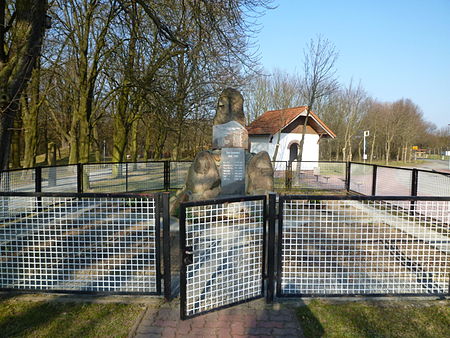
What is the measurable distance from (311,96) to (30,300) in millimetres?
16886

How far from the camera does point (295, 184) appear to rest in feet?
51.8

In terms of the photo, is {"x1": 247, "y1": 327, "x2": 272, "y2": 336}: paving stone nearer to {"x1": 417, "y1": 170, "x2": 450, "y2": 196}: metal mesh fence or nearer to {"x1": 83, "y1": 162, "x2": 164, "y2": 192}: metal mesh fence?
{"x1": 417, "y1": 170, "x2": 450, "y2": 196}: metal mesh fence

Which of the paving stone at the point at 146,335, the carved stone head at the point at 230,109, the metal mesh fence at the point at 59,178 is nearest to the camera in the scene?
the paving stone at the point at 146,335

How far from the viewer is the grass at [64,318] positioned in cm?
306

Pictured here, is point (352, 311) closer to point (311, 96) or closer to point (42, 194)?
point (42, 194)

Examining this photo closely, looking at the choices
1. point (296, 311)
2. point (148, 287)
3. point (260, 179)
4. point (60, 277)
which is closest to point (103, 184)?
point (260, 179)

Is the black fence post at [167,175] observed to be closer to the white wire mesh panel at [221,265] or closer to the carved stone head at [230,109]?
the carved stone head at [230,109]

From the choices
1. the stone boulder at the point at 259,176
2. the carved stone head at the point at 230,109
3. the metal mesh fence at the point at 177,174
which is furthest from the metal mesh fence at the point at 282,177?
the stone boulder at the point at 259,176

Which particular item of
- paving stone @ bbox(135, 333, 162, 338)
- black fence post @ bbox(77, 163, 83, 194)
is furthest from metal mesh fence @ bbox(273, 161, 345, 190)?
paving stone @ bbox(135, 333, 162, 338)

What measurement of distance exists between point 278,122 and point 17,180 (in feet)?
62.6

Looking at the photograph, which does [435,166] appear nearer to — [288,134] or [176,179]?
[288,134]

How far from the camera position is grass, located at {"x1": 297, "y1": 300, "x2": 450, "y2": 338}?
10.2 ft

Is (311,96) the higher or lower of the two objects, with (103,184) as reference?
higher

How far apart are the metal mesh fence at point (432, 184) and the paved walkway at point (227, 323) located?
6.56 meters
